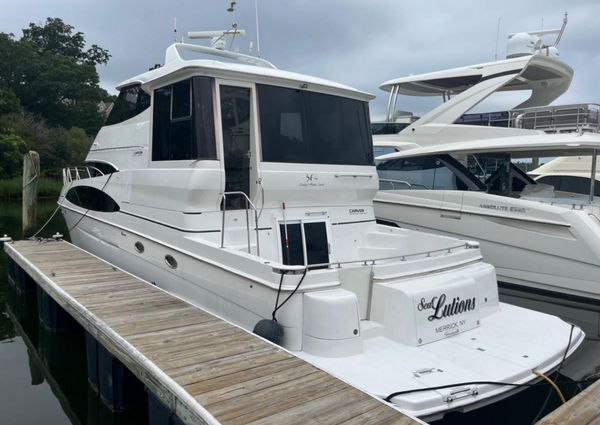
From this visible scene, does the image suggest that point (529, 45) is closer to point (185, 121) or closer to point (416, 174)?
point (416, 174)

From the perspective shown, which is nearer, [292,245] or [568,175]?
[292,245]

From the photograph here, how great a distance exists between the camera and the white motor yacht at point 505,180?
750 centimetres

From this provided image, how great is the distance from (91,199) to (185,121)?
3024 mm

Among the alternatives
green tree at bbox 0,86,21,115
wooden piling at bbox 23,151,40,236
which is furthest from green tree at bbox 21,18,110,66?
wooden piling at bbox 23,151,40,236

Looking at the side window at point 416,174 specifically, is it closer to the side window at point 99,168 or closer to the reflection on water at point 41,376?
the side window at point 99,168

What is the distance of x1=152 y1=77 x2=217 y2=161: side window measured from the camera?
16.5 ft

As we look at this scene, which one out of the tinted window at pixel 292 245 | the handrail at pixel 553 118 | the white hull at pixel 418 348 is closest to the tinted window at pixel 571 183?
the handrail at pixel 553 118

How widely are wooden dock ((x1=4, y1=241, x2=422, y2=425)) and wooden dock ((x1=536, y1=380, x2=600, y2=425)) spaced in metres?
0.80

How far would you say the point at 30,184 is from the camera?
9.48m

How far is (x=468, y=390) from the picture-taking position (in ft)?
10.6

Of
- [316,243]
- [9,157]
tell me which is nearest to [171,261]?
[316,243]

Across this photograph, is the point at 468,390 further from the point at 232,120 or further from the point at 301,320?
the point at 232,120

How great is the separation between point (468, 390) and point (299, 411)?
46.8 inches

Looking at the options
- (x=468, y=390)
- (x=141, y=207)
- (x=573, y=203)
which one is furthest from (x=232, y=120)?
(x=573, y=203)
